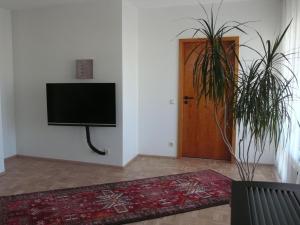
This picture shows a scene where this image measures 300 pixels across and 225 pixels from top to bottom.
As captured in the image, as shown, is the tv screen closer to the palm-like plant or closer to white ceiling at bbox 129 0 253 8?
white ceiling at bbox 129 0 253 8

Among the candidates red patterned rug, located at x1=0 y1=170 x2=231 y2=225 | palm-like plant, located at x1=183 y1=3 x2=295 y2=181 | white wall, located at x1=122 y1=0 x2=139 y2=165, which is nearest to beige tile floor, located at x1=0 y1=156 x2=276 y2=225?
red patterned rug, located at x1=0 y1=170 x2=231 y2=225

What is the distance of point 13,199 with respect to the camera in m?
3.34

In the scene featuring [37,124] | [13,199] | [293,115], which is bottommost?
[13,199]

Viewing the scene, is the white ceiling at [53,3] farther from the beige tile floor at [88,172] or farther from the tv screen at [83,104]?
the beige tile floor at [88,172]

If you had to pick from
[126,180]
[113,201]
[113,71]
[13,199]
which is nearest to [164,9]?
[113,71]

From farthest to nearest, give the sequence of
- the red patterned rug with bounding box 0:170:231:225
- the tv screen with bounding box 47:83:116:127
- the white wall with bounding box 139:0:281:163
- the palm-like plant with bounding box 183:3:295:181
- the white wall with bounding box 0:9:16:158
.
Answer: the white wall with bounding box 0:9:16:158 < the white wall with bounding box 139:0:281:163 < the tv screen with bounding box 47:83:116:127 < the red patterned rug with bounding box 0:170:231:225 < the palm-like plant with bounding box 183:3:295:181

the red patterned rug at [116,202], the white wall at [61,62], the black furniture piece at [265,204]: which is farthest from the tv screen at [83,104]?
the black furniture piece at [265,204]

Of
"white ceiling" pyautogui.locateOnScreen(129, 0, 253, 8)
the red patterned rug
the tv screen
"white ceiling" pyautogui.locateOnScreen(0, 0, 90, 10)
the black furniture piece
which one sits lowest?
the red patterned rug

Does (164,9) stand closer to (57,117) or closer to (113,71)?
(113,71)

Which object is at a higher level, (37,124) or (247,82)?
(247,82)

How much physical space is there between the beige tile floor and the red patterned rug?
217mm

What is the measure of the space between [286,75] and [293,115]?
2.89 ft

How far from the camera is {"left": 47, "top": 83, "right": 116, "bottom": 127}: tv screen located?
4.40 metres

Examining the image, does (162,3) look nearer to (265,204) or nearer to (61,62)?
(61,62)
